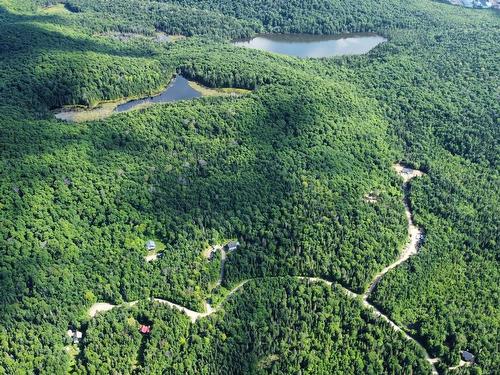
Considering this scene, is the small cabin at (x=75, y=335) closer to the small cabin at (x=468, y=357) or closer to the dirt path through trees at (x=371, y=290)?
the dirt path through trees at (x=371, y=290)

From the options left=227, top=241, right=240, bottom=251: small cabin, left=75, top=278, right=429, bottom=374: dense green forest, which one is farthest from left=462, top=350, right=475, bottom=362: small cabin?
left=227, top=241, right=240, bottom=251: small cabin

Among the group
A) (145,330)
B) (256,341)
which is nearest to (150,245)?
(145,330)

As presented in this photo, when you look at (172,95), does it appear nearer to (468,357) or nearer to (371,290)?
(371,290)

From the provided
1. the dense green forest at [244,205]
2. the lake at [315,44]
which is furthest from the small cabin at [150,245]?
the lake at [315,44]

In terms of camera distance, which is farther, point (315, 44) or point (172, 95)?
point (315, 44)

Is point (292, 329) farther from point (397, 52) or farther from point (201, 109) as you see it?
point (397, 52)

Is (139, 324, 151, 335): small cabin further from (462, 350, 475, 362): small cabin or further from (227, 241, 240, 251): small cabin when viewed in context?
(462, 350, 475, 362): small cabin

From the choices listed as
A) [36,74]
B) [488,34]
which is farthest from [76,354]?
[488,34]
